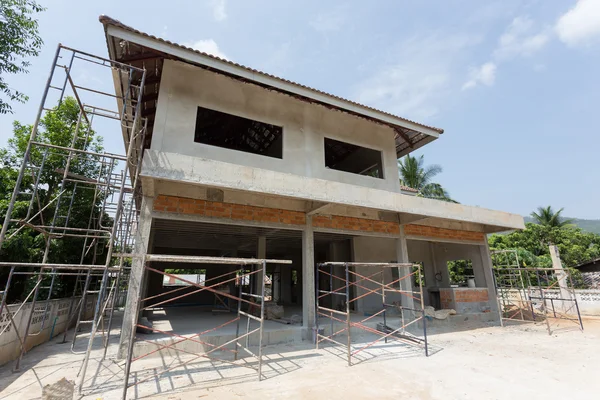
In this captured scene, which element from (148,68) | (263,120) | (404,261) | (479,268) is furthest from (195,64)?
(479,268)

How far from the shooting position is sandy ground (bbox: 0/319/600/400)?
173 inches

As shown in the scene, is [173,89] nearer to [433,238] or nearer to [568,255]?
[433,238]

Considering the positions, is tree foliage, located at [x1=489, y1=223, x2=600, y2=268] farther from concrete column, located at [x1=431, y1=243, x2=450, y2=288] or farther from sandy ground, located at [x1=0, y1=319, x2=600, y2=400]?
sandy ground, located at [x1=0, y1=319, x2=600, y2=400]

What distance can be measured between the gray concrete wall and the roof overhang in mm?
263

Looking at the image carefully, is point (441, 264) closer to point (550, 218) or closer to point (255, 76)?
point (255, 76)

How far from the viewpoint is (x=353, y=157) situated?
481 inches

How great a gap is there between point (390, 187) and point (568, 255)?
77.1 ft

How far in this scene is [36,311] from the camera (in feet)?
22.3

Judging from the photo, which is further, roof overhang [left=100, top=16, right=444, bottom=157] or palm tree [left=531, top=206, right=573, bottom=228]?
palm tree [left=531, top=206, right=573, bottom=228]

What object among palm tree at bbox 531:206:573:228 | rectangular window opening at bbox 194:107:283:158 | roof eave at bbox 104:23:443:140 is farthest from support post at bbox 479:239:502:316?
palm tree at bbox 531:206:573:228

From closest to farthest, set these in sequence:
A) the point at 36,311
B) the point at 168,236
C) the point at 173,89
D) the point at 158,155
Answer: the point at 158,155
the point at 36,311
the point at 173,89
the point at 168,236

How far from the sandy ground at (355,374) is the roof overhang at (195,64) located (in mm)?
6126

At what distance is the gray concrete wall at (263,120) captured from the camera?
23.3ft

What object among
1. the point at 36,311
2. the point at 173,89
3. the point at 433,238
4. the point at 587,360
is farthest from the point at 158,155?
the point at 587,360
